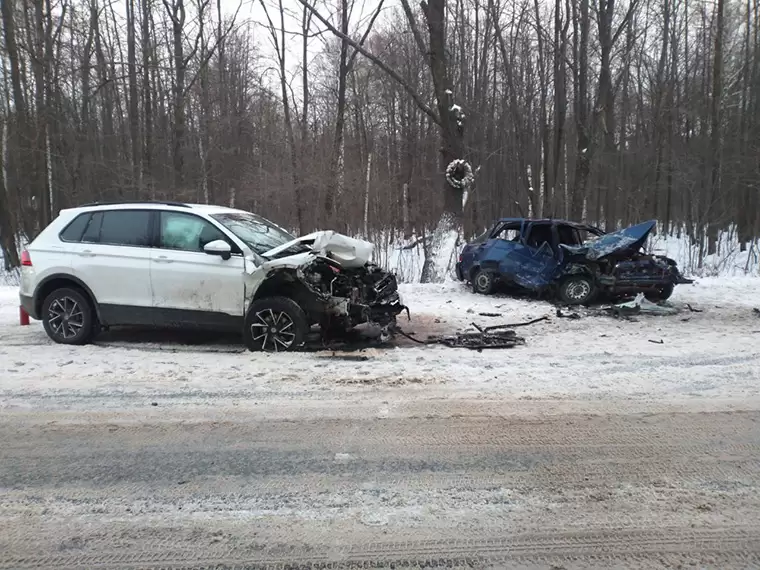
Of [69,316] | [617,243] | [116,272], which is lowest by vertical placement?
[69,316]

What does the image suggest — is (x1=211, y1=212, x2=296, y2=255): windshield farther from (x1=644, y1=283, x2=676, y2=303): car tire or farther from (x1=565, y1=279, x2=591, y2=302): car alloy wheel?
(x1=644, y1=283, x2=676, y2=303): car tire

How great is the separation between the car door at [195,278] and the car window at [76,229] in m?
1.25

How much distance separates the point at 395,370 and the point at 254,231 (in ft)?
10.1

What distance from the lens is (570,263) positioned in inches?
433

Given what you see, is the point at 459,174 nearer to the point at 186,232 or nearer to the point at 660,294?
the point at 660,294

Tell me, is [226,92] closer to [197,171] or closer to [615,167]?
[197,171]

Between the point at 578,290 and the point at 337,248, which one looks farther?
the point at 578,290

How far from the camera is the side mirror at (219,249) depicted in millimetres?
6898

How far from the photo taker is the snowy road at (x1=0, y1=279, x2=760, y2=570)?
294cm

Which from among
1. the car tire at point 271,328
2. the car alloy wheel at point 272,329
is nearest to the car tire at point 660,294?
the car tire at point 271,328

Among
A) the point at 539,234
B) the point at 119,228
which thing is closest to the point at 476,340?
the point at 539,234

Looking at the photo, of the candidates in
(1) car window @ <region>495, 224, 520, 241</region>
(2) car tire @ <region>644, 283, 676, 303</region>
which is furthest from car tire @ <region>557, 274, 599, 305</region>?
(1) car window @ <region>495, 224, 520, 241</region>

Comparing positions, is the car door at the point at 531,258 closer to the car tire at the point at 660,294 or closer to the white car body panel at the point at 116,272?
the car tire at the point at 660,294

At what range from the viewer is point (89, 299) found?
291 inches
